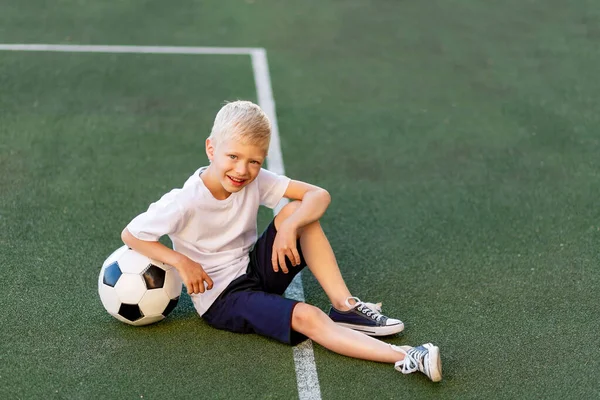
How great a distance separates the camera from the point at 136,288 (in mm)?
4055

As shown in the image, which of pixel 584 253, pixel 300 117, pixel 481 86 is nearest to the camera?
pixel 584 253

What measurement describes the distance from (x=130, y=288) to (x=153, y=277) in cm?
12

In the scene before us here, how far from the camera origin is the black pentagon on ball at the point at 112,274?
408 cm

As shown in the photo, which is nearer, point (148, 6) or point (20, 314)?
point (20, 314)

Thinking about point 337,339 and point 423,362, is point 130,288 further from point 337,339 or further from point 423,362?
point 423,362

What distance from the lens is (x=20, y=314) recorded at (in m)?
4.21

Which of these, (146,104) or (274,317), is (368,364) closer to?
(274,317)

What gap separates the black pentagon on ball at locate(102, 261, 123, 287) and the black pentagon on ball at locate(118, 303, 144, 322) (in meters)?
0.13

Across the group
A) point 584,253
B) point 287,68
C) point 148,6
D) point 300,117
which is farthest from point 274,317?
point 148,6

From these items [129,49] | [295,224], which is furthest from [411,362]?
[129,49]

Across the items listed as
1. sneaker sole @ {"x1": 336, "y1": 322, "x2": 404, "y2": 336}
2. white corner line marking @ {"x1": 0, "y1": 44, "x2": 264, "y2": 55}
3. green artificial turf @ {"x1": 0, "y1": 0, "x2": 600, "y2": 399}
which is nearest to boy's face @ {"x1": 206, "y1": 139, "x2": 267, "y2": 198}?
green artificial turf @ {"x1": 0, "y1": 0, "x2": 600, "y2": 399}

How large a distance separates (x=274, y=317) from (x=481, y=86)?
4.27 meters

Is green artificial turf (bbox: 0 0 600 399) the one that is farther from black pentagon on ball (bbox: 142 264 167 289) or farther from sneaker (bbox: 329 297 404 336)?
black pentagon on ball (bbox: 142 264 167 289)

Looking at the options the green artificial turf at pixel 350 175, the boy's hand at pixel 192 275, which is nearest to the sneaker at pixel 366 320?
the green artificial turf at pixel 350 175
